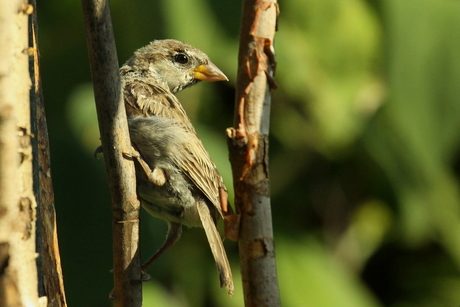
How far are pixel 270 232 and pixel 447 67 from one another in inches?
91.8

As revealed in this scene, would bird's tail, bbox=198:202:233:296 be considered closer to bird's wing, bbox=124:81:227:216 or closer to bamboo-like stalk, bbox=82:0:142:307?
bird's wing, bbox=124:81:227:216

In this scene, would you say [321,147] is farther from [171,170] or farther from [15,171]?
[15,171]

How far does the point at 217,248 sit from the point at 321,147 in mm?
2379

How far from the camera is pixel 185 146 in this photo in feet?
11.7

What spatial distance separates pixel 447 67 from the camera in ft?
14.3

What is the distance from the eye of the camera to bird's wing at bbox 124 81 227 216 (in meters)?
3.52

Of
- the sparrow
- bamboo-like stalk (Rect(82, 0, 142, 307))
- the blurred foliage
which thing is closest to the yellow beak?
the blurred foliage

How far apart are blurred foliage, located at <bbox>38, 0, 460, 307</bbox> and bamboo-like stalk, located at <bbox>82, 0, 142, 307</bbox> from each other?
1573 millimetres

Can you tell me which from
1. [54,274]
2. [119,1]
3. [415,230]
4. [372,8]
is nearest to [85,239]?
[119,1]

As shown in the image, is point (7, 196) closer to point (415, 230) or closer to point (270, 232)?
point (270, 232)

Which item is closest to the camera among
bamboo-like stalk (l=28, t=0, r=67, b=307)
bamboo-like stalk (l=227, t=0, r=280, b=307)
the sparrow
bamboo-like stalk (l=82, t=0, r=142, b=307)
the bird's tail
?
bamboo-like stalk (l=82, t=0, r=142, b=307)

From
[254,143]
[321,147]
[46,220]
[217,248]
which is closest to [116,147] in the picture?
[46,220]

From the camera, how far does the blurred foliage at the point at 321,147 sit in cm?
429

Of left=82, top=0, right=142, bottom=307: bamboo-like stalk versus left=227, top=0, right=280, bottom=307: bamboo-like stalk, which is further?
left=227, top=0, right=280, bottom=307: bamboo-like stalk
